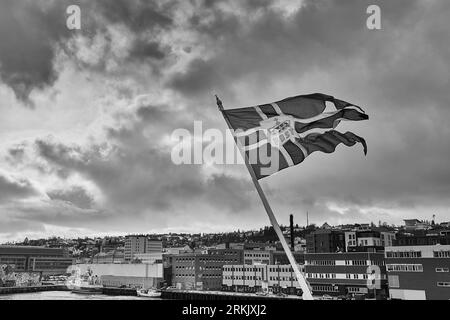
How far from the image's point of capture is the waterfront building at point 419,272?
6288cm

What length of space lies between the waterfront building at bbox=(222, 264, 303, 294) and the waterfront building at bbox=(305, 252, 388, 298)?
1718 cm

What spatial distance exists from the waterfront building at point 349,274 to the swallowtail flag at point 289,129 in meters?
69.7

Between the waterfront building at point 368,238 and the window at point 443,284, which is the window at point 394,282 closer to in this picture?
the window at point 443,284

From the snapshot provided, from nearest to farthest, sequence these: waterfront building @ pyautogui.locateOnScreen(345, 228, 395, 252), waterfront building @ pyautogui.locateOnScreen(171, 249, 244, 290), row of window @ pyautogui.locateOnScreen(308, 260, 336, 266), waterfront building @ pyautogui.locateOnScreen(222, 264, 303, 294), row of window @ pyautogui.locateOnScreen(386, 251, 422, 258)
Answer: row of window @ pyautogui.locateOnScreen(386, 251, 422, 258) → row of window @ pyautogui.locateOnScreen(308, 260, 336, 266) → waterfront building @ pyautogui.locateOnScreen(222, 264, 303, 294) → waterfront building @ pyautogui.locateOnScreen(345, 228, 395, 252) → waterfront building @ pyautogui.locateOnScreen(171, 249, 244, 290)

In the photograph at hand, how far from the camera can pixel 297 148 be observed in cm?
1075

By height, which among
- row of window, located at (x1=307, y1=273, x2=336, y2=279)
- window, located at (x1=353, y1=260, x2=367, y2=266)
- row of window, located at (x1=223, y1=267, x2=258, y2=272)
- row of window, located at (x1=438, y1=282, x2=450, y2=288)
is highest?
window, located at (x1=353, y1=260, x2=367, y2=266)

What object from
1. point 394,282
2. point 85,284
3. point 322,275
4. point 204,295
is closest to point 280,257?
point 204,295

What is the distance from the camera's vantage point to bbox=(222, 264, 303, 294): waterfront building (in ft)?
335

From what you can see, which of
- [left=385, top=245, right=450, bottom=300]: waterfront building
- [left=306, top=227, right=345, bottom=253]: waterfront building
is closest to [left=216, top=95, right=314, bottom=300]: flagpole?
[left=385, top=245, right=450, bottom=300]: waterfront building

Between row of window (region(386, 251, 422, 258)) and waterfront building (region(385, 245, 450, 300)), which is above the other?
row of window (region(386, 251, 422, 258))

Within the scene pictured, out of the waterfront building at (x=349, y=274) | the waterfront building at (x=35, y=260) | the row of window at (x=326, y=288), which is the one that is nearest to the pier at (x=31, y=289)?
the waterfront building at (x=35, y=260)

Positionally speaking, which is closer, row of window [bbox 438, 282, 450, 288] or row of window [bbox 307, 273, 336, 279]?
row of window [bbox 438, 282, 450, 288]

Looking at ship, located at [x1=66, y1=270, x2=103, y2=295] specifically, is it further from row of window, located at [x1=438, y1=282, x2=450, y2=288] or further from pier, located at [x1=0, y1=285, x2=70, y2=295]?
row of window, located at [x1=438, y1=282, x2=450, y2=288]

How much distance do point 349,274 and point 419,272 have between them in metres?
14.5
